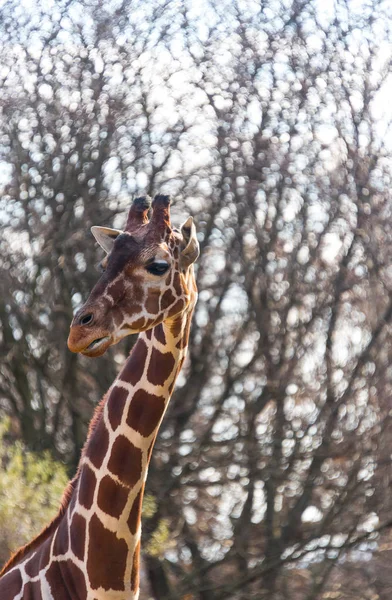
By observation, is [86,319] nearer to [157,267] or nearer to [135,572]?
[157,267]

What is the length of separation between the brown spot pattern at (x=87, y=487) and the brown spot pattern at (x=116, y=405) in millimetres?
244

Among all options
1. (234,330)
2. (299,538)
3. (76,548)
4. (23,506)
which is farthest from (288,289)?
(76,548)

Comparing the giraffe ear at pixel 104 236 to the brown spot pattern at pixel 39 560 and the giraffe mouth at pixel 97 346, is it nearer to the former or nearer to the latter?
the giraffe mouth at pixel 97 346

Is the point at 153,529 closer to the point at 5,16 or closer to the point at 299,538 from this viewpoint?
the point at 299,538

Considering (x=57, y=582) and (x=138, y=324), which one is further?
(x=57, y=582)

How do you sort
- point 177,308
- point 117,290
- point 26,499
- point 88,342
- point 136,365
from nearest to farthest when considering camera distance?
point 88,342 < point 117,290 < point 177,308 < point 136,365 < point 26,499

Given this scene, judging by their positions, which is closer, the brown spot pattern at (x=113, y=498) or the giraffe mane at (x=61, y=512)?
the brown spot pattern at (x=113, y=498)

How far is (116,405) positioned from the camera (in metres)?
4.54

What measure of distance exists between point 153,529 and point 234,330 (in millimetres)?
2066

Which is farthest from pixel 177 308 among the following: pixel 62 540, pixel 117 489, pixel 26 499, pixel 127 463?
pixel 26 499

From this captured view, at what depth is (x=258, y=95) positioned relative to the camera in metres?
10.1

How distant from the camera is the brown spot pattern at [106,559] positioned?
4.33 meters

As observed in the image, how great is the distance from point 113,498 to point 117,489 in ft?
0.14

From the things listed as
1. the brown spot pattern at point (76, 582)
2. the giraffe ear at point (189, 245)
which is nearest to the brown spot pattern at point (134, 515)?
the brown spot pattern at point (76, 582)
